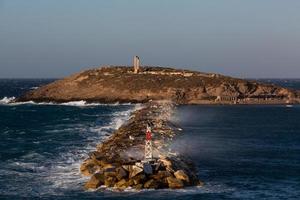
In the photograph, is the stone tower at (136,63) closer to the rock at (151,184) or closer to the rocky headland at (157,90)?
the rocky headland at (157,90)

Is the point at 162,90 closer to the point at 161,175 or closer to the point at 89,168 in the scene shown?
the point at 89,168

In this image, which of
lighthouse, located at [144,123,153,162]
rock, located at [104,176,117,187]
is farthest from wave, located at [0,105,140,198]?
lighthouse, located at [144,123,153,162]

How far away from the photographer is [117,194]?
112 ft

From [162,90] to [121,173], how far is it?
102m

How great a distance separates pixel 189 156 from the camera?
4828cm

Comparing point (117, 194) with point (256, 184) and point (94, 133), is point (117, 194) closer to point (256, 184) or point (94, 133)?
point (256, 184)

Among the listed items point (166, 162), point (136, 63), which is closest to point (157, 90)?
point (136, 63)

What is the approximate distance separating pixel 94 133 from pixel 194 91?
68.0 metres

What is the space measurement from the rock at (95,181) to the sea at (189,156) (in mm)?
465

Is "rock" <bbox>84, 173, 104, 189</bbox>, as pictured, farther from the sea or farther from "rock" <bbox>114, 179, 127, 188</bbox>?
"rock" <bbox>114, 179, 127, 188</bbox>

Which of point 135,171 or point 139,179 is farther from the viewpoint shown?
point 135,171

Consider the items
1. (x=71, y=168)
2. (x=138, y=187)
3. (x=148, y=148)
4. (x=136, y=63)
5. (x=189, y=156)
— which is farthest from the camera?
(x=136, y=63)

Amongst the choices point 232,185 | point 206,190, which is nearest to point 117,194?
point 206,190

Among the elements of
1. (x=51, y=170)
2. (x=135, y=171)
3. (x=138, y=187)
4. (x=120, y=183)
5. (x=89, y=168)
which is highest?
(x=135, y=171)
